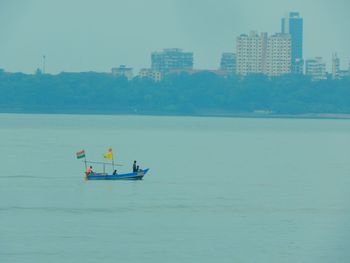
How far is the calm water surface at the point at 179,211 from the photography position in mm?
44188

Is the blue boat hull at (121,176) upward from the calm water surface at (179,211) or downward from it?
upward

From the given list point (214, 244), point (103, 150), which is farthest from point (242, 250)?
point (103, 150)

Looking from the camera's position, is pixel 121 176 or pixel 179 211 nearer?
pixel 179 211

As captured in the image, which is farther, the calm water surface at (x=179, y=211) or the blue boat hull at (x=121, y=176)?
the blue boat hull at (x=121, y=176)

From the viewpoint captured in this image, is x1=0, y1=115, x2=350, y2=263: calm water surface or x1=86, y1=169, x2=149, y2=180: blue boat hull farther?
x1=86, y1=169, x2=149, y2=180: blue boat hull

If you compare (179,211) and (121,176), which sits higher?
(121,176)

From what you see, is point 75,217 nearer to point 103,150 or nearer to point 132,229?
point 132,229

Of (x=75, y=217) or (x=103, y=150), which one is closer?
(x=75, y=217)

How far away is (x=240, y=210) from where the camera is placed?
5588 centimetres

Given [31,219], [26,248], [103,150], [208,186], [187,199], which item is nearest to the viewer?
[26,248]

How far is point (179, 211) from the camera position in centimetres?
5500

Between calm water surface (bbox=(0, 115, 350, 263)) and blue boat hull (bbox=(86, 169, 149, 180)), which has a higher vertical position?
blue boat hull (bbox=(86, 169, 149, 180))

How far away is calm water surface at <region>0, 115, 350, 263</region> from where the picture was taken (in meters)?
44.2

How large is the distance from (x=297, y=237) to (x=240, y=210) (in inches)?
342
